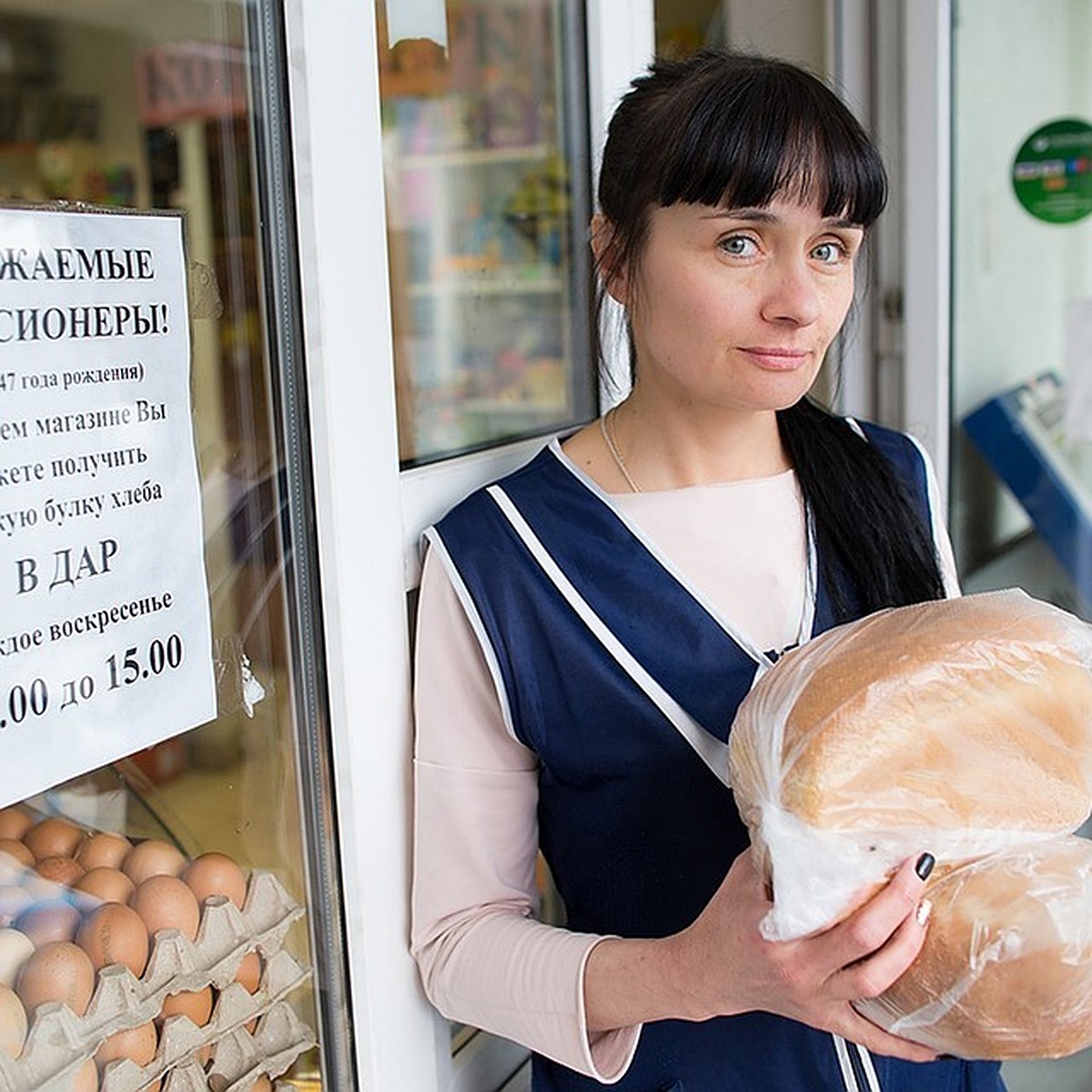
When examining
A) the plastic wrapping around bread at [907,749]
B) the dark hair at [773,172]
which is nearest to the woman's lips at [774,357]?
the dark hair at [773,172]

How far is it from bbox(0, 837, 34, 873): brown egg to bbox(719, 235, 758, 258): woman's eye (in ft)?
1.99

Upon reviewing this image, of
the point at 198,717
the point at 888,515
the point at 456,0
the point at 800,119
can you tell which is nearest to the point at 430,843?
the point at 198,717

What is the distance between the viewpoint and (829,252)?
3.27ft

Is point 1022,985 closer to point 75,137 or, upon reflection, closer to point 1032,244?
point 75,137

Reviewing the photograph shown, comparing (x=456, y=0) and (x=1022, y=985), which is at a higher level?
(x=456, y=0)

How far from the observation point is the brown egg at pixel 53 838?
73 cm

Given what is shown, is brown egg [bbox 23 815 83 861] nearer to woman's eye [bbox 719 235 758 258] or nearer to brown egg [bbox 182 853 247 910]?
brown egg [bbox 182 853 247 910]

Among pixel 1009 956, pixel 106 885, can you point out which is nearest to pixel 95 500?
pixel 106 885

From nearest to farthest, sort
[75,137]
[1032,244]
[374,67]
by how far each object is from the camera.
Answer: [374,67] < [75,137] < [1032,244]

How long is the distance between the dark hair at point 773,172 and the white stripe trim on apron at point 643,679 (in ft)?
0.58

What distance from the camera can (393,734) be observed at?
1.00 metres

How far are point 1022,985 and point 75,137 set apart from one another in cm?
90

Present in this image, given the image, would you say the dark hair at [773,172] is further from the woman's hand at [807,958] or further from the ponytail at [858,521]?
the woman's hand at [807,958]

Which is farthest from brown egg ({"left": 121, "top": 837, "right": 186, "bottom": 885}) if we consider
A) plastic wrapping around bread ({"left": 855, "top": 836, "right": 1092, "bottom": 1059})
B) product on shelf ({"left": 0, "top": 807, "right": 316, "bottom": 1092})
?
plastic wrapping around bread ({"left": 855, "top": 836, "right": 1092, "bottom": 1059})
